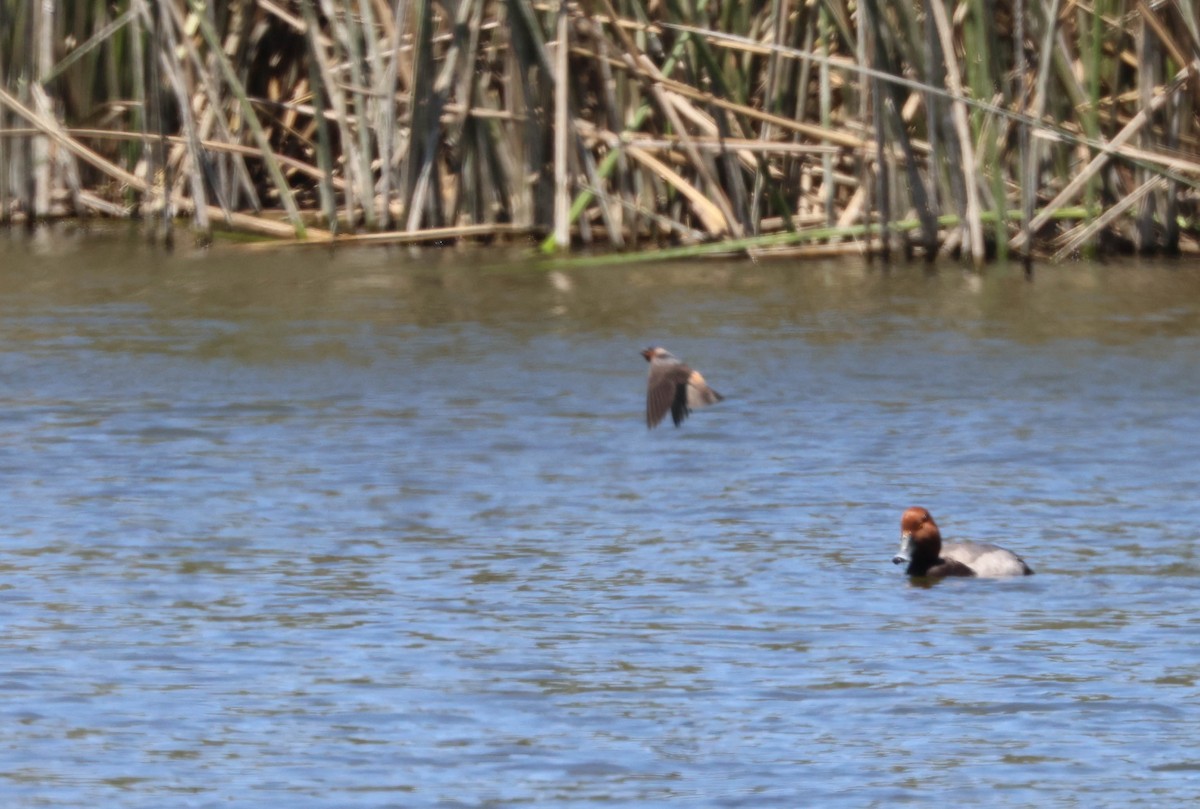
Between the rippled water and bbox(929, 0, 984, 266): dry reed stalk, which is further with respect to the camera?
bbox(929, 0, 984, 266): dry reed stalk

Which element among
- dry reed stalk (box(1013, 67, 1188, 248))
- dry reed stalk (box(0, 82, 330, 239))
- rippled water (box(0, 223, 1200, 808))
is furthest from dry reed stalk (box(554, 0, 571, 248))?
dry reed stalk (box(1013, 67, 1188, 248))

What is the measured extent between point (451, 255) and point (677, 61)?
166 cm

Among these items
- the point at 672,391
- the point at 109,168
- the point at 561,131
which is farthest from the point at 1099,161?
the point at 109,168

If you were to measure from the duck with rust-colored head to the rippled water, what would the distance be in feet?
0.23

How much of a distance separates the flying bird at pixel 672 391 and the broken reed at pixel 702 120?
3510mm

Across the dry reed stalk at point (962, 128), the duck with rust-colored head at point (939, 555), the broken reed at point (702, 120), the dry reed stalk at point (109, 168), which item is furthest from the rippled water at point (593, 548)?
the dry reed stalk at point (109, 168)

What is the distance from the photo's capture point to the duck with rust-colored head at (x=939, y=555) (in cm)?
591

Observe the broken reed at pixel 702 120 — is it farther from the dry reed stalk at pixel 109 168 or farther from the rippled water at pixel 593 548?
the rippled water at pixel 593 548

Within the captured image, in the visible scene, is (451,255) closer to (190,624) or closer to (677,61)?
(677,61)

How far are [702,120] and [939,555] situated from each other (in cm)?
692

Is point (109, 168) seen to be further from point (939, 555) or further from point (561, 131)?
point (939, 555)

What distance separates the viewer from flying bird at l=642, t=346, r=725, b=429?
7953 millimetres

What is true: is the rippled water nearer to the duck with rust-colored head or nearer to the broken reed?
the duck with rust-colored head

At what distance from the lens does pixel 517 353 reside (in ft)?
33.0
